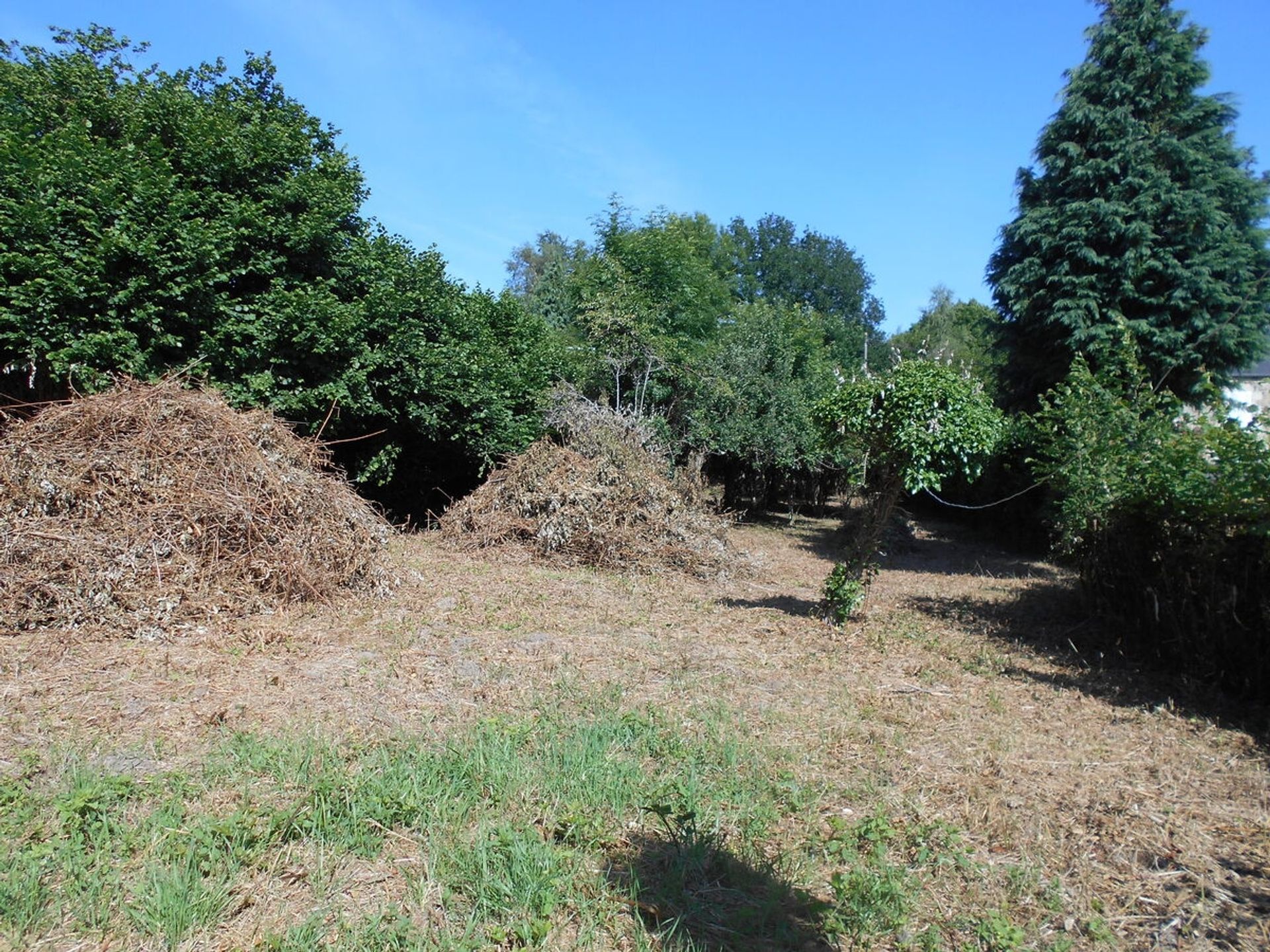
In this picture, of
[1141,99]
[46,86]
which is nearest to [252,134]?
[46,86]

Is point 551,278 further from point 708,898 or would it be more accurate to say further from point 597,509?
point 708,898

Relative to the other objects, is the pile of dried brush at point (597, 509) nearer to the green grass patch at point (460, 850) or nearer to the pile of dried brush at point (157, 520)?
the pile of dried brush at point (157, 520)

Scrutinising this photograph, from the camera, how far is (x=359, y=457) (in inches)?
494

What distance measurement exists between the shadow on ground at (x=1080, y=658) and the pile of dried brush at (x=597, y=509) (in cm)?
275

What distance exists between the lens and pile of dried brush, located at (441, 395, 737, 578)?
10.3 m

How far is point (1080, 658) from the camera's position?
6801mm

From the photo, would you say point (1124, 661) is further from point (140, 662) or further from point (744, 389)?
point (744, 389)

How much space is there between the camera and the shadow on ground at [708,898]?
2.88 meters

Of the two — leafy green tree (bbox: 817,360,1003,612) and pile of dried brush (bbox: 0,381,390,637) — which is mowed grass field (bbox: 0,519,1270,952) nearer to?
pile of dried brush (bbox: 0,381,390,637)

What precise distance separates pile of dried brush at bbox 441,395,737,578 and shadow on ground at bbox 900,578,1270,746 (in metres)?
2.75

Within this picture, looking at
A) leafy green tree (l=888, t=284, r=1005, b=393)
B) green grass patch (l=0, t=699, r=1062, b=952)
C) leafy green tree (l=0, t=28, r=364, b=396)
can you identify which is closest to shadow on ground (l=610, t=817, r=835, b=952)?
green grass patch (l=0, t=699, r=1062, b=952)

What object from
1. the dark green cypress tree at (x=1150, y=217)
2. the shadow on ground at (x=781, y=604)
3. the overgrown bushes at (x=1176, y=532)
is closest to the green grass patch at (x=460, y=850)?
the overgrown bushes at (x=1176, y=532)

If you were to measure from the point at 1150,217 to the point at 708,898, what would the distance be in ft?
44.8

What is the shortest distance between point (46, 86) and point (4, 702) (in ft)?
29.1
